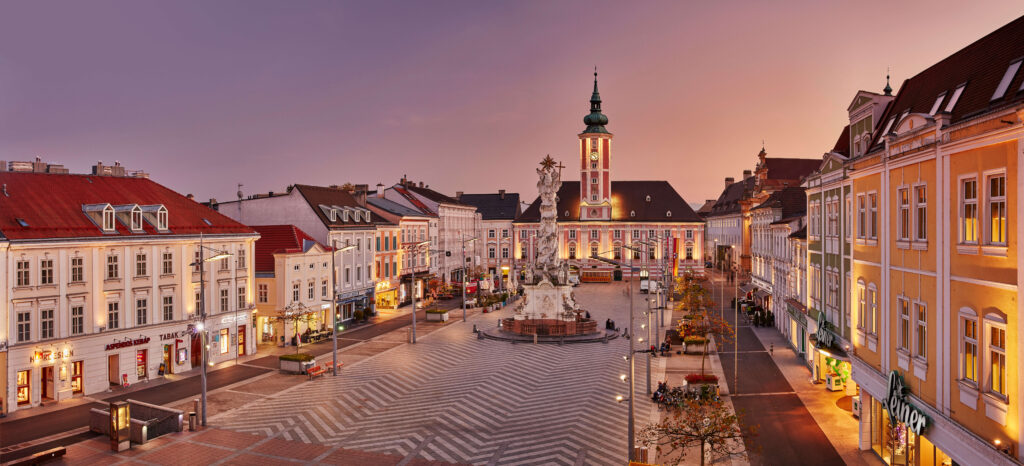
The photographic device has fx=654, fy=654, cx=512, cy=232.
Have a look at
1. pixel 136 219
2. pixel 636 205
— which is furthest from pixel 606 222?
pixel 136 219

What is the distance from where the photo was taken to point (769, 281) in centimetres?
5941

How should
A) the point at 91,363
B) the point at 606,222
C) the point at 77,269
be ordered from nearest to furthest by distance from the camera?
the point at 77,269
the point at 91,363
the point at 606,222

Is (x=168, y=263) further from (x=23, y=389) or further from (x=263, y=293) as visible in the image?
(x=263, y=293)

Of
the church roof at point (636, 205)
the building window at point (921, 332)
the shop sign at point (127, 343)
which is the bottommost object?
the shop sign at point (127, 343)

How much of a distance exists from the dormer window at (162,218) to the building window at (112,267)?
10.8ft

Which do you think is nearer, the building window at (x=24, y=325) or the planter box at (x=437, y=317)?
the building window at (x=24, y=325)

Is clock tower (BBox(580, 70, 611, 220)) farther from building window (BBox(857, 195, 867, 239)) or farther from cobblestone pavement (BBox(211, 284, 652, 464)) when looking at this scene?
building window (BBox(857, 195, 867, 239))

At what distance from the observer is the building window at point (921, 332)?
1806cm

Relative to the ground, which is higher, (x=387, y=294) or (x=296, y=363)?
(x=387, y=294)

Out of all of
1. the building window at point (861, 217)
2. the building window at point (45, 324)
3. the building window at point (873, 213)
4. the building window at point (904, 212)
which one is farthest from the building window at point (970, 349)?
the building window at point (45, 324)

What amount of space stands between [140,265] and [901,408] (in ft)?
122

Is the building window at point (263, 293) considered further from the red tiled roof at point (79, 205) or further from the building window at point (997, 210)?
the building window at point (997, 210)

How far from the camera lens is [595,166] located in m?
107

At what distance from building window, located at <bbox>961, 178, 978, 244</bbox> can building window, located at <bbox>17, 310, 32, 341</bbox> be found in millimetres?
37612
